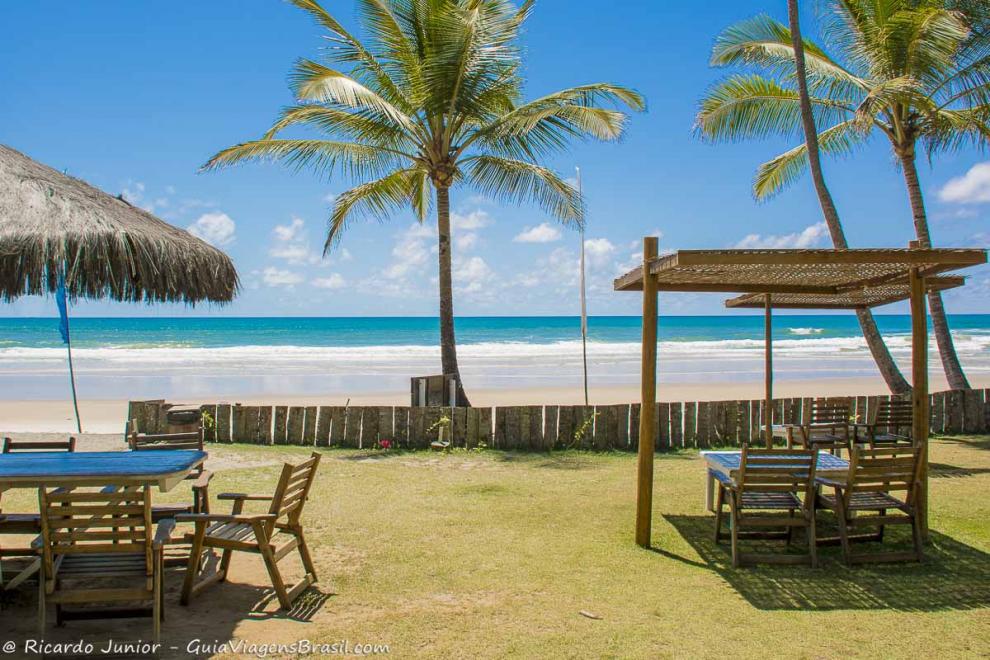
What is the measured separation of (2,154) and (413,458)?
576cm

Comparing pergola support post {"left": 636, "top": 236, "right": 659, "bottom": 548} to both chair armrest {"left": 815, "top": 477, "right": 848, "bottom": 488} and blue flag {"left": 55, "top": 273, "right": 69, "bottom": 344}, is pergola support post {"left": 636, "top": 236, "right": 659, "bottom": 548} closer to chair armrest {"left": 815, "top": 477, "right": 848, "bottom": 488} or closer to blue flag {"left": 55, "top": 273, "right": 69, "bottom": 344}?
chair armrest {"left": 815, "top": 477, "right": 848, "bottom": 488}

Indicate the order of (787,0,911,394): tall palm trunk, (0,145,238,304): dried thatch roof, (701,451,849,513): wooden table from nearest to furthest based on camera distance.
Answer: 1. (701,451,849,513): wooden table
2. (0,145,238,304): dried thatch roof
3. (787,0,911,394): tall palm trunk

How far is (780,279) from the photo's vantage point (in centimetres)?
757

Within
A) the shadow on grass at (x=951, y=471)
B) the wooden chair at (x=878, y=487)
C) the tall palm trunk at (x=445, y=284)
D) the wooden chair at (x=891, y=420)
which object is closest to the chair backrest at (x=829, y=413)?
the wooden chair at (x=891, y=420)

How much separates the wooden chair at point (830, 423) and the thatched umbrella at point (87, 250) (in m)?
7.12

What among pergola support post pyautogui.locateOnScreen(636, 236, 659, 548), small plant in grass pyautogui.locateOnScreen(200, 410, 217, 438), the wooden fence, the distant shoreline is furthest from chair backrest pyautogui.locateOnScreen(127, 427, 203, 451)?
the distant shoreline

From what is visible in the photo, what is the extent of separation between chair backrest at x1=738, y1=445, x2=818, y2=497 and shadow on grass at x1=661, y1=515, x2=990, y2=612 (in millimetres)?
595

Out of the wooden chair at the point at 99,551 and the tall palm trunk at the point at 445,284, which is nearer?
the wooden chair at the point at 99,551

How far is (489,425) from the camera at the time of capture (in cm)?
1074

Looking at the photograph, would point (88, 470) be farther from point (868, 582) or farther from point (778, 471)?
point (868, 582)

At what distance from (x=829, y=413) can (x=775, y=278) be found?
3207mm

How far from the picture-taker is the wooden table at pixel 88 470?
14.5 feet

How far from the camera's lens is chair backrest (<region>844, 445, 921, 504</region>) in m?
5.52

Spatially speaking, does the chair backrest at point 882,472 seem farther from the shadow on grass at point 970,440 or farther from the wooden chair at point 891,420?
the shadow on grass at point 970,440
